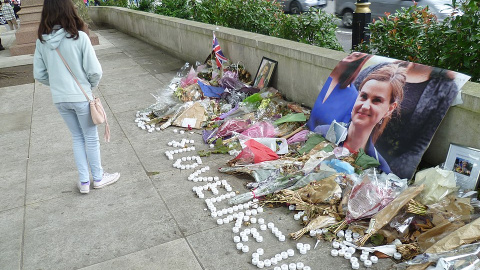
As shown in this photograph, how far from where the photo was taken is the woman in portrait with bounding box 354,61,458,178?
377 cm

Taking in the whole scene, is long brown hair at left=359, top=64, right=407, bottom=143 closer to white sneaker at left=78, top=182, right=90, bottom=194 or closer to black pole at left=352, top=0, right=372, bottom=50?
black pole at left=352, top=0, right=372, bottom=50

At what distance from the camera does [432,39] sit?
14.6ft

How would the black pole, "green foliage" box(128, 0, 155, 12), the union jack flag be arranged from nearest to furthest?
the black pole
the union jack flag
"green foliage" box(128, 0, 155, 12)

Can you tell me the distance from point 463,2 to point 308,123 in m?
2.06

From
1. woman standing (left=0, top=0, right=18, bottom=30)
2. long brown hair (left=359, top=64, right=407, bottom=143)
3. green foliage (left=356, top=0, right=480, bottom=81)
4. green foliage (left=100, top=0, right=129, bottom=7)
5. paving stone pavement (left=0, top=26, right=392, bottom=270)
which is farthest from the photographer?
green foliage (left=100, top=0, right=129, bottom=7)

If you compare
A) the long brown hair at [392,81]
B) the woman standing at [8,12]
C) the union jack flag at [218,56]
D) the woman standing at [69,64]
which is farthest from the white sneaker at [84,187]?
the woman standing at [8,12]

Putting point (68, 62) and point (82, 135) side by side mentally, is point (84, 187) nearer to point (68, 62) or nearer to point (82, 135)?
point (82, 135)

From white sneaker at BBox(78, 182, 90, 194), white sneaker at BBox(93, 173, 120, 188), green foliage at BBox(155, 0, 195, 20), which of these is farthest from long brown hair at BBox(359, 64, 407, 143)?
green foliage at BBox(155, 0, 195, 20)

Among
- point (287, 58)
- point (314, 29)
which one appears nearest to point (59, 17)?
point (287, 58)

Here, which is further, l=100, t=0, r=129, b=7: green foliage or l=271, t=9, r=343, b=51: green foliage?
l=100, t=0, r=129, b=7: green foliage

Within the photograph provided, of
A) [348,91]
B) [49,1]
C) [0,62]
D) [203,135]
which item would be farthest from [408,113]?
[0,62]

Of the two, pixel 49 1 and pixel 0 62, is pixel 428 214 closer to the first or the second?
pixel 49 1

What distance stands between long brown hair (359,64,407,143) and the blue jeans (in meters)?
2.78

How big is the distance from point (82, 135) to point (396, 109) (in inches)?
122
